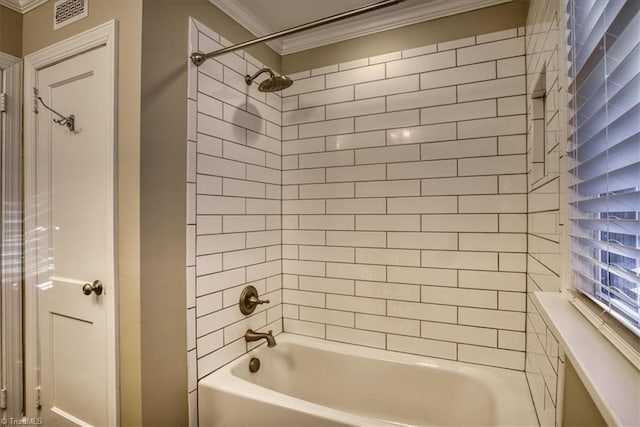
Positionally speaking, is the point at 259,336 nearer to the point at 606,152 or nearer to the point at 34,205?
the point at 34,205

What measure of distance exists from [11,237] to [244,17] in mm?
1672

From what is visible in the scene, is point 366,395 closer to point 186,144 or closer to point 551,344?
point 551,344

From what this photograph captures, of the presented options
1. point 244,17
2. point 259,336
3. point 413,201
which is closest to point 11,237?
point 259,336

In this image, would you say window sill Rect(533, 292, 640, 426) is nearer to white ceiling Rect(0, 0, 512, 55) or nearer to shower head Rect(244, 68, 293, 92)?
shower head Rect(244, 68, 293, 92)

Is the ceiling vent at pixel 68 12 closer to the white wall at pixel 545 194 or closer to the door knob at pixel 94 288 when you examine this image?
the door knob at pixel 94 288

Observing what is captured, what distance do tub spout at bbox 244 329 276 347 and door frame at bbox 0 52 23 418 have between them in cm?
115

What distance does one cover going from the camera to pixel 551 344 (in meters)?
1.02

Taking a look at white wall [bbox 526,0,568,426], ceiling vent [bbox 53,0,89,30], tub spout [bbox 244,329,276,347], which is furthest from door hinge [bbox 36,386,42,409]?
white wall [bbox 526,0,568,426]

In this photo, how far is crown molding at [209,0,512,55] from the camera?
166 centimetres

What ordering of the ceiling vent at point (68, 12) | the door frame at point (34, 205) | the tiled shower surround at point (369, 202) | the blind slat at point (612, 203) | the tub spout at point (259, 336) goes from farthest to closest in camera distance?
1. the tub spout at point (259, 336)
2. the tiled shower surround at point (369, 202)
3. the ceiling vent at point (68, 12)
4. the door frame at point (34, 205)
5. the blind slat at point (612, 203)

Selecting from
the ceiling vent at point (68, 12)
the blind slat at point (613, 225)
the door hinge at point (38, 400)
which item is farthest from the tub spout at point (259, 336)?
the ceiling vent at point (68, 12)

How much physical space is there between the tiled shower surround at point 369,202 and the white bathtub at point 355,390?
9cm

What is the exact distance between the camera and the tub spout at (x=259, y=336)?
1.73 meters

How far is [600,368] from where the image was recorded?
54cm
